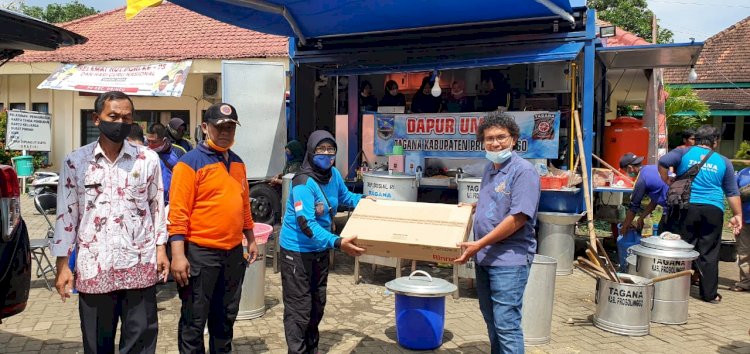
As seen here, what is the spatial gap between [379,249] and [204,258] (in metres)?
1.16

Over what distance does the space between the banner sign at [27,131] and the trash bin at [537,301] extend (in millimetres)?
11954

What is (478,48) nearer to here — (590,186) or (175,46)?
(590,186)

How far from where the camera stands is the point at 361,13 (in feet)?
25.2

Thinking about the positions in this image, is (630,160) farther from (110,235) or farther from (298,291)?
(110,235)

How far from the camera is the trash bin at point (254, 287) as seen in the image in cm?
527

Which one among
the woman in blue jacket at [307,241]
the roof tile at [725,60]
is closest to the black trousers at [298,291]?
the woman in blue jacket at [307,241]

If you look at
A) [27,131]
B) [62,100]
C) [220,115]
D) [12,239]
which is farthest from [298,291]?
[62,100]

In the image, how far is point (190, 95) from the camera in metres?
15.6

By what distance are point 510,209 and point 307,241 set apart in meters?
1.39

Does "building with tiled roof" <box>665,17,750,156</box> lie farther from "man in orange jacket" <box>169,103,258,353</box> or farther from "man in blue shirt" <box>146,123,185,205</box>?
"man in orange jacket" <box>169,103,258,353</box>

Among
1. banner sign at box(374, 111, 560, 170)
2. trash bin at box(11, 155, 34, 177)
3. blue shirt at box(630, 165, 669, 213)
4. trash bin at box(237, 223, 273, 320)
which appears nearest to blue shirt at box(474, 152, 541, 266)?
trash bin at box(237, 223, 273, 320)

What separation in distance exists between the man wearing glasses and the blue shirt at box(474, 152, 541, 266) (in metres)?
1.94

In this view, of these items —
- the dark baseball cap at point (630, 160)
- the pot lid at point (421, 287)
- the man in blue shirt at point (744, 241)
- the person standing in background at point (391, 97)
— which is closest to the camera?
the pot lid at point (421, 287)

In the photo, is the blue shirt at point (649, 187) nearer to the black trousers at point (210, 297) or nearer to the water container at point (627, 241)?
the water container at point (627, 241)
